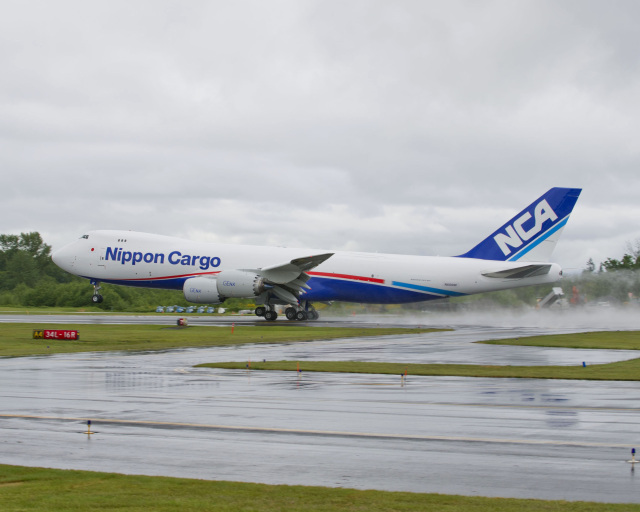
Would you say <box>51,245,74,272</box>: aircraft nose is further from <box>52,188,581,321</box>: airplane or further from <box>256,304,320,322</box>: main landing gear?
<box>256,304,320,322</box>: main landing gear

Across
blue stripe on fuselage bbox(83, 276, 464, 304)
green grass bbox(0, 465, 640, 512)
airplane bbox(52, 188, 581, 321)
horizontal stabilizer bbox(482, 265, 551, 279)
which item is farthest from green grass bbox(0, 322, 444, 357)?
green grass bbox(0, 465, 640, 512)

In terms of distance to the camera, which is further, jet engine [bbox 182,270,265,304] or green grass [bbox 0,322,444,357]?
jet engine [bbox 182,270,265,304]

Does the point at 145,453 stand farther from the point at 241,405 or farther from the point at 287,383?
the point at 287,383

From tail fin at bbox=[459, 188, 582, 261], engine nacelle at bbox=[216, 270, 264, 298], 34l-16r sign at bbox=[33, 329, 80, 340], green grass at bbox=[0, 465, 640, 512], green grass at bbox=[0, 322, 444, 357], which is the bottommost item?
green grass at bbox=[0, 465, 640, 512]

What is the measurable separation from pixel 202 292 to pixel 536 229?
24.9 metres

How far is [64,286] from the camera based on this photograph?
320 feet

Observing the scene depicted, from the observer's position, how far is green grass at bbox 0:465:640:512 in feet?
26.1

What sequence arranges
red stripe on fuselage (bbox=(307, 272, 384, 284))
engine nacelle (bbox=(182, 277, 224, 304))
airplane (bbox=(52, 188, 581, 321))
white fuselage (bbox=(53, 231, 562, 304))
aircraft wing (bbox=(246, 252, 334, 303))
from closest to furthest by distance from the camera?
1. aircraft wing (bbox=(246, 252, 334, 303))
2. engine nacelle (bbox=(182, 277, 224, 304))
3. airplane (bbox=(52, 188, 581, 321))
4. white fuselage (bbox=(53, 231, 562, 304))
5. red stripe on fuselage (bbox=(307, 272, 384, 284))

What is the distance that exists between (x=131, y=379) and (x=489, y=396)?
9809 millimetres

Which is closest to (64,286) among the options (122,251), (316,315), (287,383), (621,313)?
(122,251)

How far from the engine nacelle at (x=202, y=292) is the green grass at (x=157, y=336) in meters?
4.74

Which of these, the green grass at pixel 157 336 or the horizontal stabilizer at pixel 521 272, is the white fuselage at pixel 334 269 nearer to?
the horizontal stabilizer at pixel 521 272

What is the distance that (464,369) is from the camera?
22.9 metres

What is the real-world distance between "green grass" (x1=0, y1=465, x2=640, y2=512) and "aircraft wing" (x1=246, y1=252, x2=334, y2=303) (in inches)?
1696
